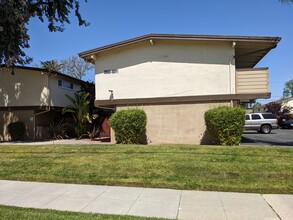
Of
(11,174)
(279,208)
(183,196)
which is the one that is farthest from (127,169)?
(279,208)

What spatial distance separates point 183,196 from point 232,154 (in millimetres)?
4504

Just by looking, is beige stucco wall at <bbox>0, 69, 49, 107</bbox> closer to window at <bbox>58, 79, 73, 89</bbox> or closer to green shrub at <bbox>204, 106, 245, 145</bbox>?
window at <bbox>58, 79, 73, 89</bbox>

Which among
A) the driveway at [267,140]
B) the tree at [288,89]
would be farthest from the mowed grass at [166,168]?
the tree at [288,89]

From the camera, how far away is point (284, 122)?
38.0 meters

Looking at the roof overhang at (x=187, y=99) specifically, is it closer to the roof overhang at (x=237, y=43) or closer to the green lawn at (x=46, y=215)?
the roof overhang at (x=237, y=43)

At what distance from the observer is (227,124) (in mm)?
13250

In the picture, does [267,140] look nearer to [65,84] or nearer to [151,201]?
[151,201]

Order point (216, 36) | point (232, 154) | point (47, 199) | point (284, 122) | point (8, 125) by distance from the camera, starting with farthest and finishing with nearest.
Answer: point (284, 122), point (8, 125), point (216, 36), point (232, 154), point (47, 199)

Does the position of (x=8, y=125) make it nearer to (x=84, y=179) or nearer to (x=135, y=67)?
(x=135, y=67)

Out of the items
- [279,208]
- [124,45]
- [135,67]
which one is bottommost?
[279,208]

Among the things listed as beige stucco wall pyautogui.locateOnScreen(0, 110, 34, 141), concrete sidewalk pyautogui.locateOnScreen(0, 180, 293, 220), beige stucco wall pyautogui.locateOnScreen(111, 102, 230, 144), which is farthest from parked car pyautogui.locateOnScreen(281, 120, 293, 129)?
concrete sidewalk pyautogui.locateOnScreen(0, 180, 293, 220)

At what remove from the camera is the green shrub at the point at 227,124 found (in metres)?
13.2

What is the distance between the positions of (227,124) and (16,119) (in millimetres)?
15652

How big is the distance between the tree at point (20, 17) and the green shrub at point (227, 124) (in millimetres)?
9336
